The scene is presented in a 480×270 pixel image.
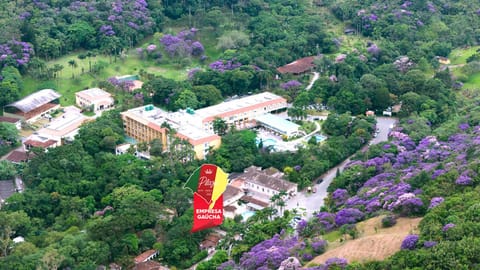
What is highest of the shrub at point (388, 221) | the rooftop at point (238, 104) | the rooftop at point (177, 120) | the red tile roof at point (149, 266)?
the shrub at point (388, 221)

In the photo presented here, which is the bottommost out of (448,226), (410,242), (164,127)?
(164,127)

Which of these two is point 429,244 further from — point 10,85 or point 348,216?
point 10,85

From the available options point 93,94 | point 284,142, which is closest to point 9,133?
point 93,94

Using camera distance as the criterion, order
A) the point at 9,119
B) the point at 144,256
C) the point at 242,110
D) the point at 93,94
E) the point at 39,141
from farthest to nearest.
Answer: the point at 93,94, the point at 242,110, the point at 9,119, the point at 39,141, the point at 144,256

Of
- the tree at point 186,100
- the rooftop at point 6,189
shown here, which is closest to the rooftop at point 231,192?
the tree at point 186,100

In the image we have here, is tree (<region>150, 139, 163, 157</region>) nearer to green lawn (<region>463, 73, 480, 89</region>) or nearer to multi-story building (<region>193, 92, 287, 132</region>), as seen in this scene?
multi-story building (<region>193, 92, 287, 132</region>)

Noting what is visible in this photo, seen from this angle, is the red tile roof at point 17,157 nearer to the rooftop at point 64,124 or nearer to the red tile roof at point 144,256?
the rooftop at point 64,124
